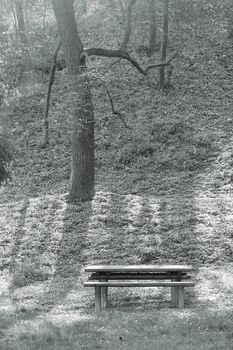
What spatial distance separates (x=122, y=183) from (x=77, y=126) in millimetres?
3123

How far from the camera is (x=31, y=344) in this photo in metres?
7.06

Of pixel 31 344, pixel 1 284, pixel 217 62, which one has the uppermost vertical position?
pixel 217 62

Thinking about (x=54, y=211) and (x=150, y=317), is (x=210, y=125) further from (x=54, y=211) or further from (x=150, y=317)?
(x=150, y=317)

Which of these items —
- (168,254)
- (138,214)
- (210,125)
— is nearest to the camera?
(168,254)

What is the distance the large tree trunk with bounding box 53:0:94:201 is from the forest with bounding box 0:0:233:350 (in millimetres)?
42

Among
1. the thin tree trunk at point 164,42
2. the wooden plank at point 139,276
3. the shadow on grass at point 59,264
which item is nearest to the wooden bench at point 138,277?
the wooden plank at point 139,276

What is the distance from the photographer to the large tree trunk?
17.1 metres

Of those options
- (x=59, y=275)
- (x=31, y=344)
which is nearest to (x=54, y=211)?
(x=59, y=275)

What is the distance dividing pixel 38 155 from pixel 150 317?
15.5 meters

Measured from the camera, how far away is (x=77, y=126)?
17031 millimetres

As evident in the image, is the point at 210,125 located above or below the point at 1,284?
above

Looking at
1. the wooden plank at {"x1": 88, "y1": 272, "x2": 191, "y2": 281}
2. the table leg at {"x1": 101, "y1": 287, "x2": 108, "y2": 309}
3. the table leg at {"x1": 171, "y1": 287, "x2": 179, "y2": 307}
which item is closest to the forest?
the table leg at {"x1": 101, "y1": 287, "x2": 108, "y2": 309}

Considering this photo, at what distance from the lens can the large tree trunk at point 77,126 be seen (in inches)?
675

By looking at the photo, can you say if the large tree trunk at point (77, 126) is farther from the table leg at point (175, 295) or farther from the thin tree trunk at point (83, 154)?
the table leg at point (175, 295)
